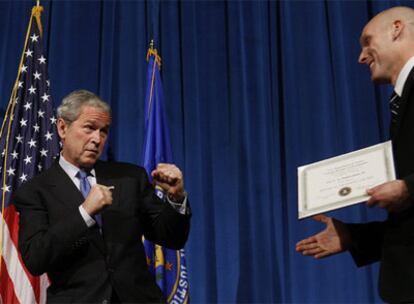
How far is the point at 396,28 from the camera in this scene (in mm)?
1864

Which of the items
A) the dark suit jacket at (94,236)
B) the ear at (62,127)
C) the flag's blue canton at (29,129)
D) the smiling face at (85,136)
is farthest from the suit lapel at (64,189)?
the flag's blue canton at (29,129)

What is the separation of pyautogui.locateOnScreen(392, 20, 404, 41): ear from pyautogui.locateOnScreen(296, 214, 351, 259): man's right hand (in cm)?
67

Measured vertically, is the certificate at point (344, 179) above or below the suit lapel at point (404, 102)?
below

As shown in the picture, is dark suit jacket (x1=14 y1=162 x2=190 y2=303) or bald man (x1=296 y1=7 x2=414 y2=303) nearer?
bald man (x1=296 y1=7 x2=414 y2=303)

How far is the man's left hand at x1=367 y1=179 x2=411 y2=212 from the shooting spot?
146cm

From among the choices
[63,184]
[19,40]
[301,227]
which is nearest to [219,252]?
[301,227]

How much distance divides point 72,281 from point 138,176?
0.46m

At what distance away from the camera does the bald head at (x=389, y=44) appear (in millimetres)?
1815

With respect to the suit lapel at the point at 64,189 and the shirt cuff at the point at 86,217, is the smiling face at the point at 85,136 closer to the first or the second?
the suit lapel at the point at 64,189

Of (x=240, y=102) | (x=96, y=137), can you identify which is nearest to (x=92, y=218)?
(x=96, y=137)

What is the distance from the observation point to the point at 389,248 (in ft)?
5.19

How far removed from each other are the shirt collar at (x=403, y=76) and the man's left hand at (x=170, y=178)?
29.4 inches

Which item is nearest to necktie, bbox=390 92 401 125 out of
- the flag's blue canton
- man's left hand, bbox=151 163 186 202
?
man's left hand, bbox=151 163 186 202

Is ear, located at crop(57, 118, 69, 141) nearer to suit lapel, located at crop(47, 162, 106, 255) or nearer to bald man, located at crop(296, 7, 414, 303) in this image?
suit lapel, located at crop(47, 162, 106, 255)
